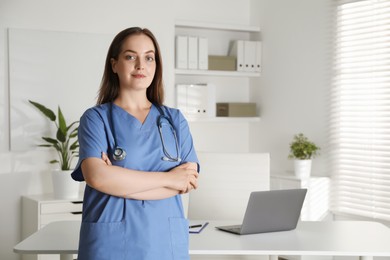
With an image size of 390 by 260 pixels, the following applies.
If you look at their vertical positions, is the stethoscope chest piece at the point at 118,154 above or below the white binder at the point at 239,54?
below

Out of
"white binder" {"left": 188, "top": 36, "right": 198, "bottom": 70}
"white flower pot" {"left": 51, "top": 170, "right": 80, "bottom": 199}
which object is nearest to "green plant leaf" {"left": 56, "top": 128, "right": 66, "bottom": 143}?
"white flower pot" {"left": 51, "top": 170, "right": 80, "bottom": 199}

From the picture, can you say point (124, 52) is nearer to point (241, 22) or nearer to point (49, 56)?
point (49, 56)

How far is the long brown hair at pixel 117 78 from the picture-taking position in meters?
2.13

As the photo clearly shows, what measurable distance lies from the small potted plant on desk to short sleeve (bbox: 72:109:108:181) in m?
2.39

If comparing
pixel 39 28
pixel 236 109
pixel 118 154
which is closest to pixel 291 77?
pixel 236 109

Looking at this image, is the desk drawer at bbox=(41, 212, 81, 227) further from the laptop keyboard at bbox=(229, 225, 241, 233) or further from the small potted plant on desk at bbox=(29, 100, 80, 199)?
the laptop keyboard at bbox=(229, 225, 241, 233)

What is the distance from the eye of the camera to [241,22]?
18.5ft

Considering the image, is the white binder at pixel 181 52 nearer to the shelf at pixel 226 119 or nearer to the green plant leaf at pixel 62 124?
the shelf at pixel 226 119

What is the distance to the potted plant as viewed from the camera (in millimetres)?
4727

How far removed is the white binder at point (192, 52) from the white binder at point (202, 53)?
0.03 metres

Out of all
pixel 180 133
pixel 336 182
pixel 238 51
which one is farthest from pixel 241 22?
pixel 180 133

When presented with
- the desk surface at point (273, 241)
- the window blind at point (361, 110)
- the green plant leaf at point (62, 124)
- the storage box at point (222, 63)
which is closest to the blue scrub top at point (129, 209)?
the desk surface at point (273, 241)

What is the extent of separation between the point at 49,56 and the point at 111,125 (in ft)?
9.03

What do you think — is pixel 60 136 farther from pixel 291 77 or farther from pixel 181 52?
pixel 291 77
